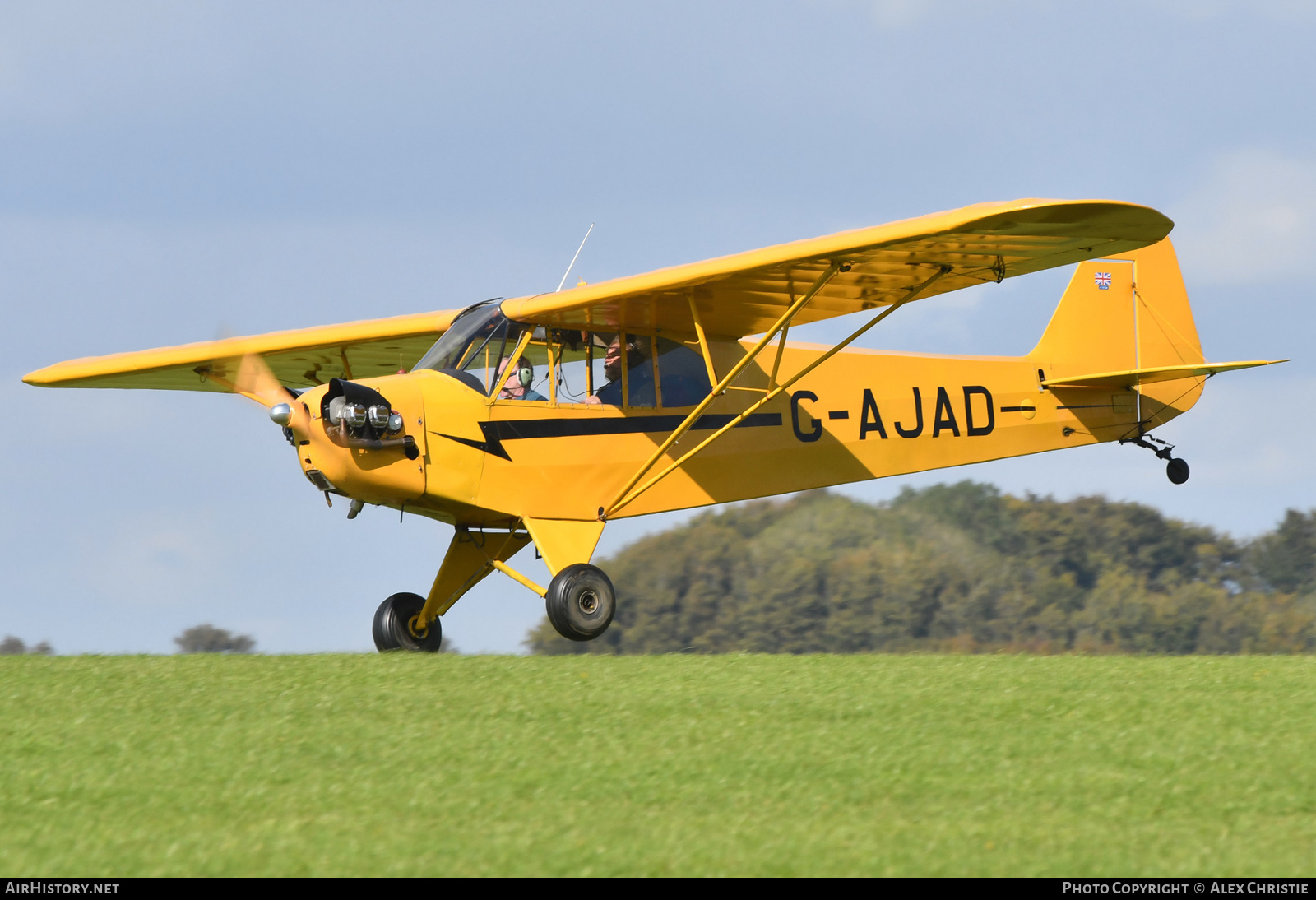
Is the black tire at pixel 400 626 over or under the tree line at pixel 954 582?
over

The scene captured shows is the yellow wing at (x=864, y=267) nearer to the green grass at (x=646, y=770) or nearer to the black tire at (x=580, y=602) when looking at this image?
the black tire at (x=580, y=602)

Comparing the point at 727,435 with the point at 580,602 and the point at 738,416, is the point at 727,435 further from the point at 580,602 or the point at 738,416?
the point at 580,602

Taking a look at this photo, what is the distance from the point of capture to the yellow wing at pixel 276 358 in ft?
45.5

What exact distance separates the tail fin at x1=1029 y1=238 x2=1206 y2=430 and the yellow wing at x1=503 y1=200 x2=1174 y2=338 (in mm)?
4058

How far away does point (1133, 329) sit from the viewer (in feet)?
53.1

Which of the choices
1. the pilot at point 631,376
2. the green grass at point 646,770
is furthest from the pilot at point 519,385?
the green grass at point 646,770

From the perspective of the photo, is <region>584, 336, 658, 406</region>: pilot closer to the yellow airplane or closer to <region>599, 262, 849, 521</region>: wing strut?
the yellow airplane

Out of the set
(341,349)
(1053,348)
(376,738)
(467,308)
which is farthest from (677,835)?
(1053,348)

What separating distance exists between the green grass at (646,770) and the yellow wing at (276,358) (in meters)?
4.95

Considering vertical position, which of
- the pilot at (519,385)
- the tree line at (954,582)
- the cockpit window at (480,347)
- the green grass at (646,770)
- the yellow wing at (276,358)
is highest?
the yellow wing at (276,358)

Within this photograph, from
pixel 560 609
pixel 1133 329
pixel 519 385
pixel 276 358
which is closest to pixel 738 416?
pixel 519 385

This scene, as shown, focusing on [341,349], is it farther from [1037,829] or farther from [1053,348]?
[1037,829]

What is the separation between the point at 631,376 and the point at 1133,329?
23.2 ft

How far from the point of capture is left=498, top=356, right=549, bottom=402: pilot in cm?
1134
